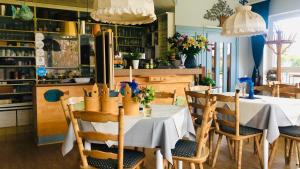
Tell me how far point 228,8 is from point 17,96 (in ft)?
19.5

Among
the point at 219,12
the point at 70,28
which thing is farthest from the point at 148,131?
the point at 219,12

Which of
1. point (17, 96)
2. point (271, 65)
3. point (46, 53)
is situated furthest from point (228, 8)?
point (17, 96)

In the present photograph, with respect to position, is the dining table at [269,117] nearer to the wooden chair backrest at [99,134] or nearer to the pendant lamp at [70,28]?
the wooden chair backrest at [99,134]

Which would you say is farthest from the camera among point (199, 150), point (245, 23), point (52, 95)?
point (52, 95)

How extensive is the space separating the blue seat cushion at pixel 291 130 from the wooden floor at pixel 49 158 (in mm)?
504

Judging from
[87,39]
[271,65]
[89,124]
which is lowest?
[89,124]

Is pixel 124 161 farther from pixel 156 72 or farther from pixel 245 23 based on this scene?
pixel 156 72

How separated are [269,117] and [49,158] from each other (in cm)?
287

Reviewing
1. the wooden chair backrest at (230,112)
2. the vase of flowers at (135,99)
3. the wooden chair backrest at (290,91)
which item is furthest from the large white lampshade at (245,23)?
the vase of flowers at (135,99)

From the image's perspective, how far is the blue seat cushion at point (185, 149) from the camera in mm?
2294

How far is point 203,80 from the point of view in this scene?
218 inches

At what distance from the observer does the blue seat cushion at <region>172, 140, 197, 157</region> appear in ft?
7.53

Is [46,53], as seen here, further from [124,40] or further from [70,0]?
[124,40]

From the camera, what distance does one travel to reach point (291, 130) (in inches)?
119
